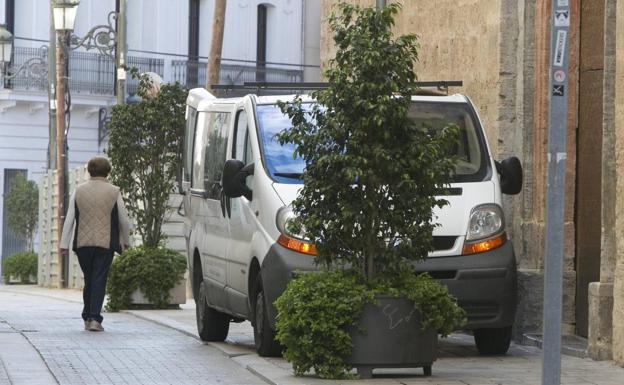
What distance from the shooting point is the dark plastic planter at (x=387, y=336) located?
12.1 meters

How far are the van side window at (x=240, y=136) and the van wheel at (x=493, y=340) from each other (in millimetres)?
2367

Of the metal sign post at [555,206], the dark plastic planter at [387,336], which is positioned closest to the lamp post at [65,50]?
the dark plastic planter at [387,336]

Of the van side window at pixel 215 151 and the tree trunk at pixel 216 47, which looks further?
the tree trunk at pixel 216 47

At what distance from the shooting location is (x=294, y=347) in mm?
12227

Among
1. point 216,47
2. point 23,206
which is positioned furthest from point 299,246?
point 23,206

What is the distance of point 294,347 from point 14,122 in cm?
4051

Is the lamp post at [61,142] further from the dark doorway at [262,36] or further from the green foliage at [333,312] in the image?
the green foliage at [333,312]

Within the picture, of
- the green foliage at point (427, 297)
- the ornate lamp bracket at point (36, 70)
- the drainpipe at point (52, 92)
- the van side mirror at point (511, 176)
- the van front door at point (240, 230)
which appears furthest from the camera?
the ornate lamp bracket at point (36, 70)

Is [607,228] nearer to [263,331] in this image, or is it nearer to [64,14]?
[263,331]

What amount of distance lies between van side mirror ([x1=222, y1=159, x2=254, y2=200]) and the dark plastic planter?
94.8 inches

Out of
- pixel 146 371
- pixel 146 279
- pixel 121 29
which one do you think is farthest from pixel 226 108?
pixel 121 29

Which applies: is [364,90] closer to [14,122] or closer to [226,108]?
[226,108]

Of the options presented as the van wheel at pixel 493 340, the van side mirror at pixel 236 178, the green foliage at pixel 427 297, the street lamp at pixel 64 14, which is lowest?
the van wheel at pixel 493 340

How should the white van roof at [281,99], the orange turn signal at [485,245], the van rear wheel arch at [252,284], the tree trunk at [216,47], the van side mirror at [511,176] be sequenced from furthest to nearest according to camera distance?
the tree trunk at [216,47], the white van roof at [281,99], the van side mirror at [511,176], the van rear wheel arch at [252,284], the orange turn signal at [485,245]
